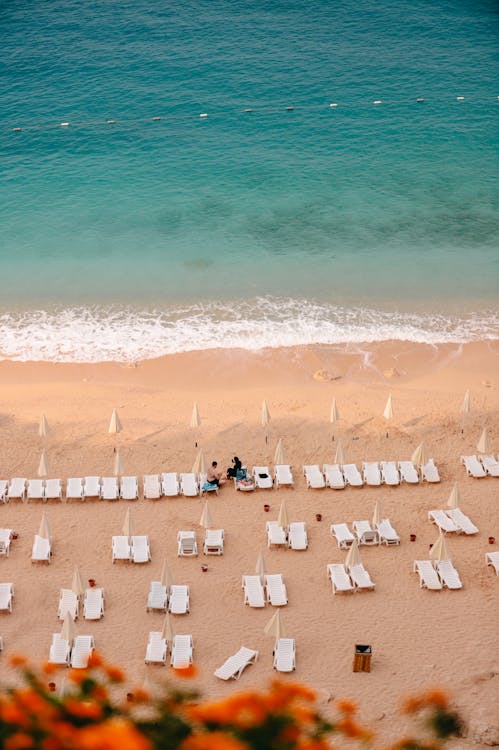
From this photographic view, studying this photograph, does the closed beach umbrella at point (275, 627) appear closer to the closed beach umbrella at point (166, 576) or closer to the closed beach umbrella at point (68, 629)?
the closed beach umbrella at point (166, 576)

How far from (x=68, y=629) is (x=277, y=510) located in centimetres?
680

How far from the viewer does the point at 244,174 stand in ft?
147

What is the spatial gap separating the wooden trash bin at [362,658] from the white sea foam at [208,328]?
48.8ft

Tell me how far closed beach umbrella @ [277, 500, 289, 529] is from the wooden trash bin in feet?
14.2

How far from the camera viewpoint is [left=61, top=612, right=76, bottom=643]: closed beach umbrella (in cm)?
2011

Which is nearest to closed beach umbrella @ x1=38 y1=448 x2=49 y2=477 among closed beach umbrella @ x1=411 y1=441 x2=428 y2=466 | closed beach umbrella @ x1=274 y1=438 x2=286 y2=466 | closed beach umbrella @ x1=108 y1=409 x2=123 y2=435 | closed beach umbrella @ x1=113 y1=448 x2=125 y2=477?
closed beach umbrella @ x1=113 y1=448 x2=125 y2=477

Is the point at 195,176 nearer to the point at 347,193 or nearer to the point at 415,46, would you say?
the point at 347,193

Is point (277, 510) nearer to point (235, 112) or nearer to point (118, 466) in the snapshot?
point (118, 466)

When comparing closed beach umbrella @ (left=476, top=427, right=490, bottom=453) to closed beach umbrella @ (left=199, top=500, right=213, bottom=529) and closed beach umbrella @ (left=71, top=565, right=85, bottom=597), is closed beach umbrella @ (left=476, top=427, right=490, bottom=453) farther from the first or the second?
closed beach umbrella @ (left=71, top=565, right=85, bottom=597)

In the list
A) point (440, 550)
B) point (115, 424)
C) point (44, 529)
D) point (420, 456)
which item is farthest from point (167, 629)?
point (420, 456)

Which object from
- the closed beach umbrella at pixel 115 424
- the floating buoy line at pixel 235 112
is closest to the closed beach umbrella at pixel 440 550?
the closed beach umbrella at pixel 115 424

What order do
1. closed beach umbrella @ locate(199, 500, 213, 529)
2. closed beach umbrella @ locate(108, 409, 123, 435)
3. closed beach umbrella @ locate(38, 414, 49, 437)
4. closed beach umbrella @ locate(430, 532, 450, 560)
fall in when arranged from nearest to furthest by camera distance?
1. closed beach umbrella @ locate(430, 532, 450, 560)
2. closed beach umbrella @ locate(199, 500, 213, 529)
3. closed beach umbrella @ locate(38, 414, 49, 437)
4. closed beach umbrella @ locate(108, 409, 123, 435)

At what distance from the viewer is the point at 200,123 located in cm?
4900

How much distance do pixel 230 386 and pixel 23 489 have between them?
8.10 metres
